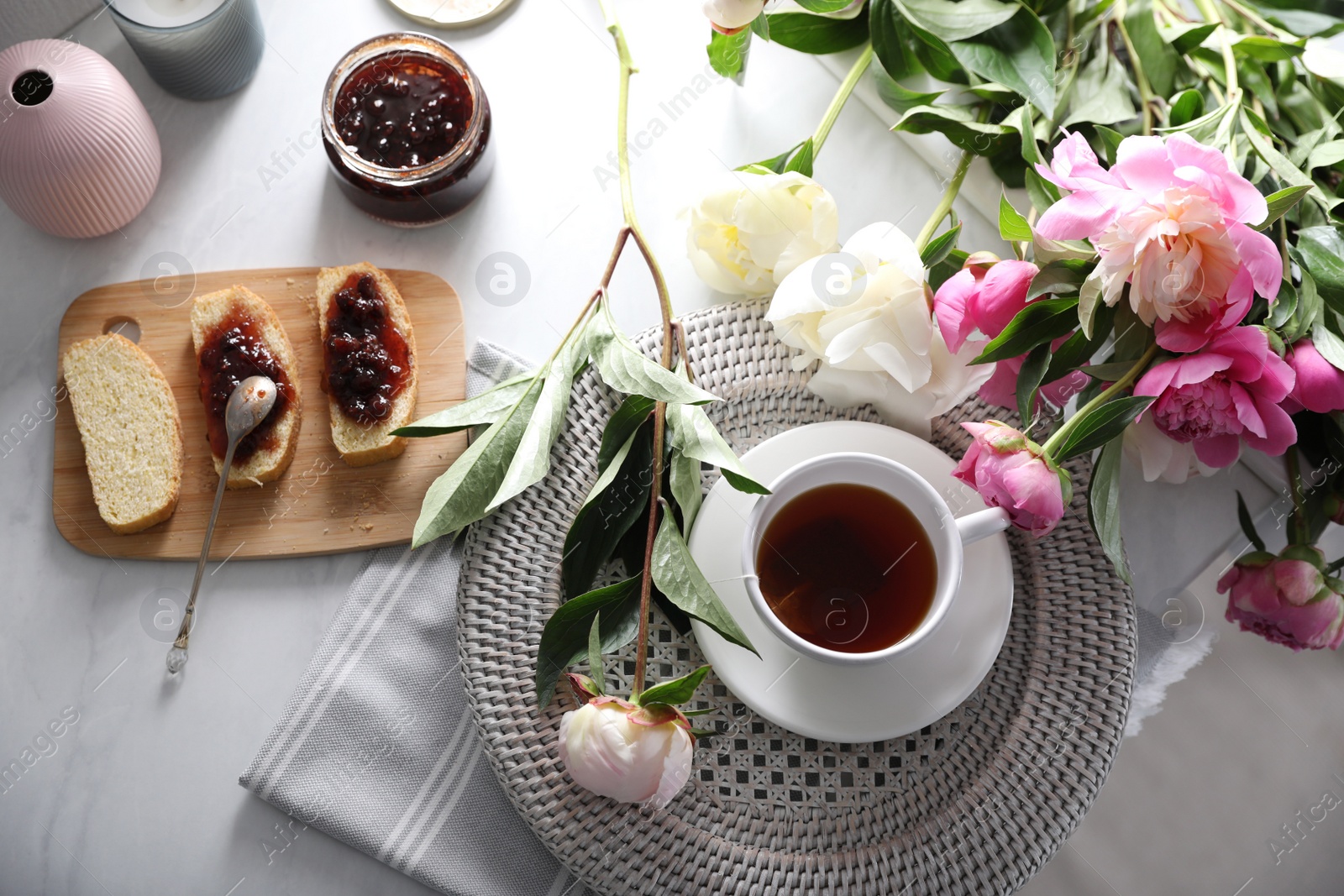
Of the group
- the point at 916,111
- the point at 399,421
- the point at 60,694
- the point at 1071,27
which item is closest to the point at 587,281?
the point at 399,421

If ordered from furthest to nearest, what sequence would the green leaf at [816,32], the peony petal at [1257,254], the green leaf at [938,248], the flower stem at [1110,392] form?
the green leaf at [816,32]
the green leaf at [938,248]
the flower stem at [1110,392]
the peony petal at [1257,254]

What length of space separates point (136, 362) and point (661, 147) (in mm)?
616

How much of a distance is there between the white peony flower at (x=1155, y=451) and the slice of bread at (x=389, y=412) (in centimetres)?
65

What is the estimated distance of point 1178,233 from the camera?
500 mm

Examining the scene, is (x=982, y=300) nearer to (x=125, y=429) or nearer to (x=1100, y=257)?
(x=1100, y=257)

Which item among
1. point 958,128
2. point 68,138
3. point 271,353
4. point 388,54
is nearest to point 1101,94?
point 958,128

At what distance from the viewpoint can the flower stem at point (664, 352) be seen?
0.66 metres

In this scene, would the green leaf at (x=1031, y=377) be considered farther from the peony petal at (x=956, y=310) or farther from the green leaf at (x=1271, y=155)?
the green leaf at (x=1271, y=155)

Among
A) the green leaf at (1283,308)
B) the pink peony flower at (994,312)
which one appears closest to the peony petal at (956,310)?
the pink peony flower at (994,312)

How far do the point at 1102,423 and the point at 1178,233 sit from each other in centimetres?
15

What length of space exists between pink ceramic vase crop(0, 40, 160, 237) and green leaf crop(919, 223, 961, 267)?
0.82 meters

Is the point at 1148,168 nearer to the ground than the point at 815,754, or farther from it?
farther from it

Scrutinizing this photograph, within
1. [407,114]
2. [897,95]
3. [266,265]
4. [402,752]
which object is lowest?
[402,752]

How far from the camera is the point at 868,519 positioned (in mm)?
704
